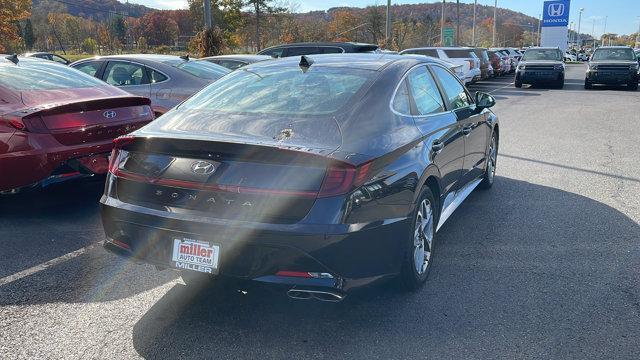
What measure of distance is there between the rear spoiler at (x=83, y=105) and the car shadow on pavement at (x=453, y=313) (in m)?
2.39

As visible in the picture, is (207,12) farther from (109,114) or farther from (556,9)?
(556,9)

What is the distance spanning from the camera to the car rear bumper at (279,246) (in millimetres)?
2836

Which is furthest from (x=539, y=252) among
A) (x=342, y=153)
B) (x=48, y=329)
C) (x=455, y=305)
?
(x=48, y=329)

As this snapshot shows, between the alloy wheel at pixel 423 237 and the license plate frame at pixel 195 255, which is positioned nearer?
the license plate frame at pixel 195 255

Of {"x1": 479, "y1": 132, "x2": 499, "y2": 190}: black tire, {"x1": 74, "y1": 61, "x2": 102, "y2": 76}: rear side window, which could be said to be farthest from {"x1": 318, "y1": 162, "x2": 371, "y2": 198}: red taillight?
{"x1": 74, "y1": 61, "x2": 102, "y2": 76}: rear side window

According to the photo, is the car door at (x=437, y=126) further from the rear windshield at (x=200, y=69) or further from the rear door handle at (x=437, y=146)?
the rear windshield at (x=200, y=69)

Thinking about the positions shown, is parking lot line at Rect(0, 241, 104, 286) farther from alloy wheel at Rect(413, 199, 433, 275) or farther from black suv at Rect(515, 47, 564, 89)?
black suv at Rect(515, 47, 564, 89)

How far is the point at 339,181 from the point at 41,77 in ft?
14.5

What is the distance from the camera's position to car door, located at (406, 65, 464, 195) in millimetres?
3917

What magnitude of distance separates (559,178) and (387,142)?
14.9 ft

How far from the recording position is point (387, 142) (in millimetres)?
3256

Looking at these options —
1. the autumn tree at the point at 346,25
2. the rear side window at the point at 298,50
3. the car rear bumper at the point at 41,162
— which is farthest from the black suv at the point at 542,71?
the autumn tree at the point at 346,25

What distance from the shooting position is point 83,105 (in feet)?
17.4

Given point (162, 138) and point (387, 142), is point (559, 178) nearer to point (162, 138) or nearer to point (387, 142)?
point (387, 142)
